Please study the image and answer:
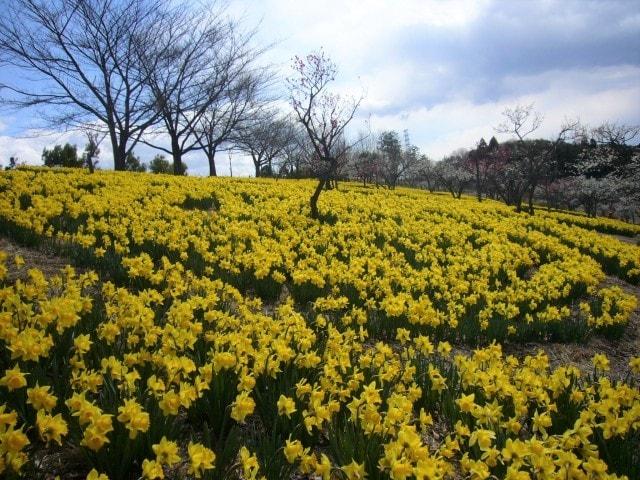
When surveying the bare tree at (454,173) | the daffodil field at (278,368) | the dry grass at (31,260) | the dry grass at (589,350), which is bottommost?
the dry grass at (589,350)

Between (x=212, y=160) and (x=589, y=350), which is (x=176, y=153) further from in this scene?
(x=589, y=350)

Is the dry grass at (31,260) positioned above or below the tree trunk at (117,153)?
below

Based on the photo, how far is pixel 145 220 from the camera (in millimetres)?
7750

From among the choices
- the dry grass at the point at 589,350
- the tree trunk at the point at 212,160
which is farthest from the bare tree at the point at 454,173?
the dry grass at the point at 589,350

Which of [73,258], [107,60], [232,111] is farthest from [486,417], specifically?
[232,111]

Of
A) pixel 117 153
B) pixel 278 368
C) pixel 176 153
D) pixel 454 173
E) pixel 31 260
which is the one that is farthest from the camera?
pixel 454 173

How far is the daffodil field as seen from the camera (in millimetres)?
2223

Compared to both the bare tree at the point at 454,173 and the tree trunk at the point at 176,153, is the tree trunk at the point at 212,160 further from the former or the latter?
the bare tree at the point at 454,173

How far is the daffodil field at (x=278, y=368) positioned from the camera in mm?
2223

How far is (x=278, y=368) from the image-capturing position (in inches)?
122

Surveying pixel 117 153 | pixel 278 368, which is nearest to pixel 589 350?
pixel 278 368

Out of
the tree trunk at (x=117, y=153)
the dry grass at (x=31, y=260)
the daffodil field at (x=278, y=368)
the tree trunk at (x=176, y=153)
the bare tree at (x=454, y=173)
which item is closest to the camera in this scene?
the daffodil field at (x=278, y=368)

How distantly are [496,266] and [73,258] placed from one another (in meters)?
7.17

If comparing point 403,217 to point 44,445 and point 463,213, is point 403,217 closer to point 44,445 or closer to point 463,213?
point 463,213
